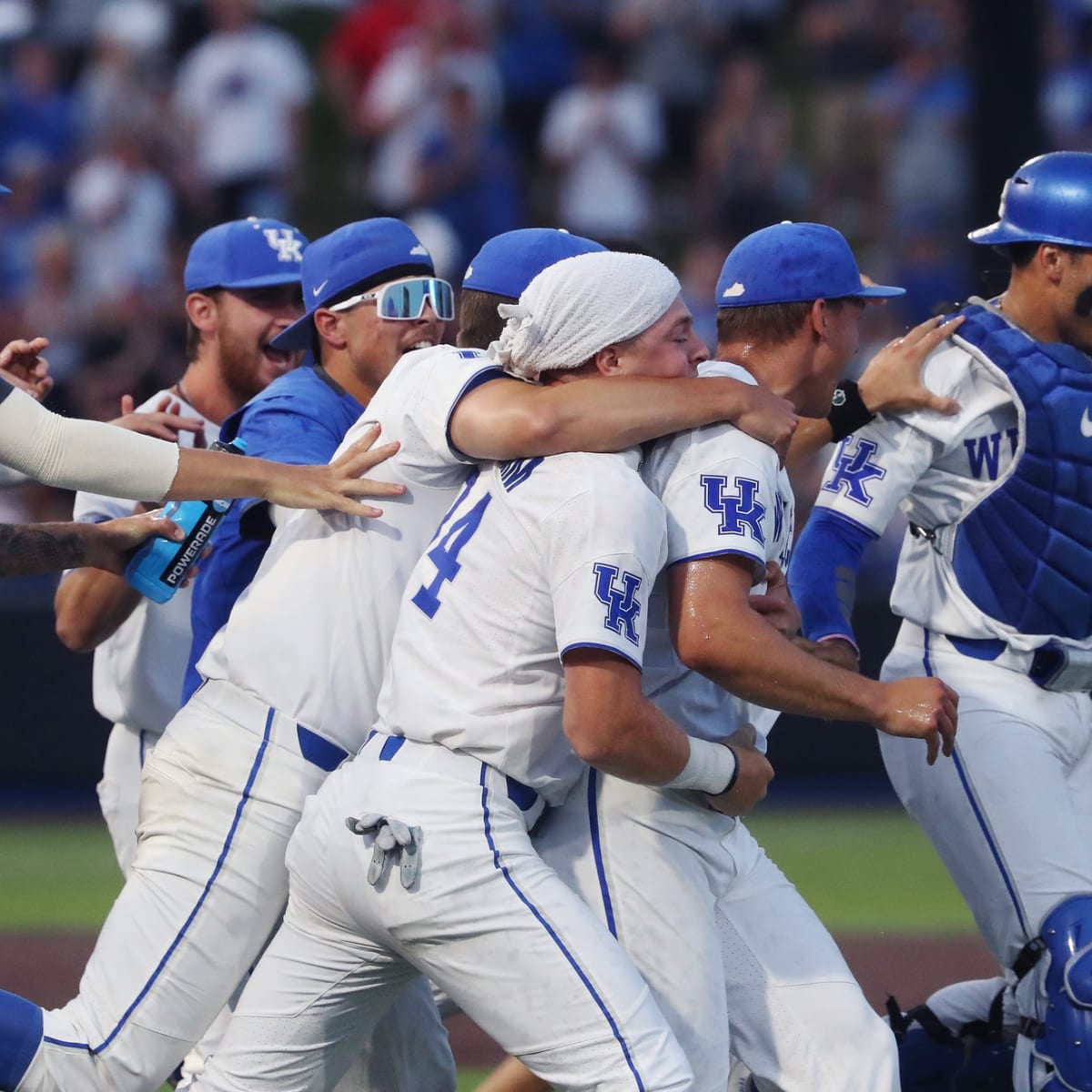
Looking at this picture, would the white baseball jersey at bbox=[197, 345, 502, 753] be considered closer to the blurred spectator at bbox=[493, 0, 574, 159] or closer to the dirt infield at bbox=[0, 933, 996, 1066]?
the dirt infield at bbox=[0, 933, 996, 1066]

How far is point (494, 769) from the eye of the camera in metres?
3.56

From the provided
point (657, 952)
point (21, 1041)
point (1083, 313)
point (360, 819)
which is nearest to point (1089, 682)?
point (1083, 313)

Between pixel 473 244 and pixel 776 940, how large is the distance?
347 inches

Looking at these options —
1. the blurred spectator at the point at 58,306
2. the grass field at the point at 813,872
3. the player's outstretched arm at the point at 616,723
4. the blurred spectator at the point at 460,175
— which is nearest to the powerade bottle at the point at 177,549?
the player's outstretched arm at the point at 616,723

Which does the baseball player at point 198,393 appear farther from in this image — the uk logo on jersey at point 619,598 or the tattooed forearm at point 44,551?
the uk logo on jersey at point 619,598

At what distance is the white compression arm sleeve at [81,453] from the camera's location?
3.95 m

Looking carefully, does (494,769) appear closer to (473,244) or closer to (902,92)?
(473,244)

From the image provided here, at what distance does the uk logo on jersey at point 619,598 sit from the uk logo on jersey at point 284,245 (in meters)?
2.50

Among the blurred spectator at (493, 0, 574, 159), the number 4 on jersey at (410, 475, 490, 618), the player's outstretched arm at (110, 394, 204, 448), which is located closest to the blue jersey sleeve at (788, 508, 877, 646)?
the number 4 on jersey at (410, 475, 490, 618)

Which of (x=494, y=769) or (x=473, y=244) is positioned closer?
(x=494, y=769)

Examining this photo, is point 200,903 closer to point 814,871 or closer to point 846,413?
point 846,413

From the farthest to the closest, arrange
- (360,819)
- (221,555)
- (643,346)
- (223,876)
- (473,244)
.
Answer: (473,244), (221,555), (223,876), (643,346), (360,819)

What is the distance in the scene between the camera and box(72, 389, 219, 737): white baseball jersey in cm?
542

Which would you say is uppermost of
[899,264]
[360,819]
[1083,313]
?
[1083,313]
